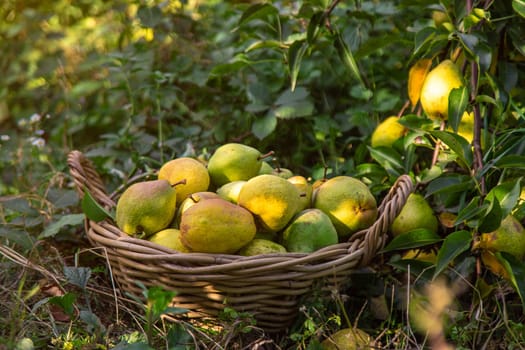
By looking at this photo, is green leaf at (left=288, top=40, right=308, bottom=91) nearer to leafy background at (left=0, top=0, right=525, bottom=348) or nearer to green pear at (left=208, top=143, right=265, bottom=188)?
leafy background at (left=0, top=0, right=525, bottom=348)

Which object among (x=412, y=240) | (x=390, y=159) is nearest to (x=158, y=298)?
(x=412, y=240)

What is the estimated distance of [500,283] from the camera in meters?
1.55

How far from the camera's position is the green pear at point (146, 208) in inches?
58.6

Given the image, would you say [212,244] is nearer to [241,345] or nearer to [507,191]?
[241,345]

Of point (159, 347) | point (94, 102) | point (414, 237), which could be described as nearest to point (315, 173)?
point (414, 237)

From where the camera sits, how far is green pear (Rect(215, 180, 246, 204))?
1553 millimetres

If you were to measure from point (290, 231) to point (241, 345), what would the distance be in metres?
0.28

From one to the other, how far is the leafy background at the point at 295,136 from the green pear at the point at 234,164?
0.28 metres

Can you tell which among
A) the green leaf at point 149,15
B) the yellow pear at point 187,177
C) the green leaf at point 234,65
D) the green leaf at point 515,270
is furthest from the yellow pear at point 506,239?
the green leaf at point 149,15

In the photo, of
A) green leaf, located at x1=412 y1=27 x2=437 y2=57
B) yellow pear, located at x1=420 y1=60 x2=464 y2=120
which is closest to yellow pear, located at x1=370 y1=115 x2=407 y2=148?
yellow pear, located at x1=420 y1=60 x2=464 y2=120

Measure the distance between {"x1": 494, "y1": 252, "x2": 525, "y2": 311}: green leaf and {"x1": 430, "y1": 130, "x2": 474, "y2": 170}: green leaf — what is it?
0.76 feet

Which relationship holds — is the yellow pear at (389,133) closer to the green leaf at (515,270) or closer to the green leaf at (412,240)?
the green leaf at (412,240)

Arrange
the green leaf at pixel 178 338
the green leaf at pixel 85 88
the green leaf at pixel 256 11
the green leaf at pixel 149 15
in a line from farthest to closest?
the green leaf at pixel 85 88 < the green leaf at pixel 149 15 < the green leaf at pixel 256 11 < the green leaf at pixel 178 338

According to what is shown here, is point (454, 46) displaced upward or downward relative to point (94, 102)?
upward
